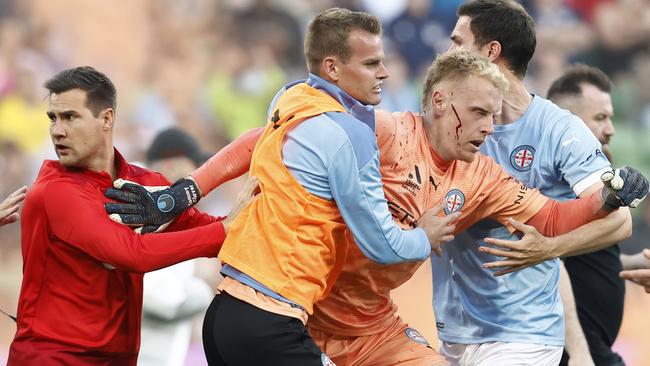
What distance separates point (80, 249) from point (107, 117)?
1.93 feet

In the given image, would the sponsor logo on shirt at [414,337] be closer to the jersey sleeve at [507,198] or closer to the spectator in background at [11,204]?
the jersey sleeve at [507,198]

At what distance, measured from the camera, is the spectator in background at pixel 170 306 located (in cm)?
612

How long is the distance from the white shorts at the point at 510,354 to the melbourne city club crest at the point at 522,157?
81 centimetres

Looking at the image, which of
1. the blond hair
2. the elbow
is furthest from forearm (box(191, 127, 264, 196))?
the elbow

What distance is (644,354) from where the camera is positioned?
10.4 meters

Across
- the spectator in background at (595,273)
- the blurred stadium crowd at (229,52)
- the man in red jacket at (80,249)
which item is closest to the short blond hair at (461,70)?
the man in red jacket at (80,249)

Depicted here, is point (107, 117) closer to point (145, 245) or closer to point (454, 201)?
point (145, 245)

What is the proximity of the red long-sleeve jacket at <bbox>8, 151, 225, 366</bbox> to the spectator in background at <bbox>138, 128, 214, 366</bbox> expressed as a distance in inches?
62.7

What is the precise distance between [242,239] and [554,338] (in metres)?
1.71

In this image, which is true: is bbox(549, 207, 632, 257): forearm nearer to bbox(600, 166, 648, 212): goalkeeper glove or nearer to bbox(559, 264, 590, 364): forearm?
bbox(600, 166, 648, 212): goalkeeper glove

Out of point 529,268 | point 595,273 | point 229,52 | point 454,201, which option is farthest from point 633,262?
point 229,52

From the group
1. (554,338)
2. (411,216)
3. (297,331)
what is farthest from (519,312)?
(297,331)

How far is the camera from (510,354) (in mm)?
4902

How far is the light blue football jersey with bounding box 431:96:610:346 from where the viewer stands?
491cm
